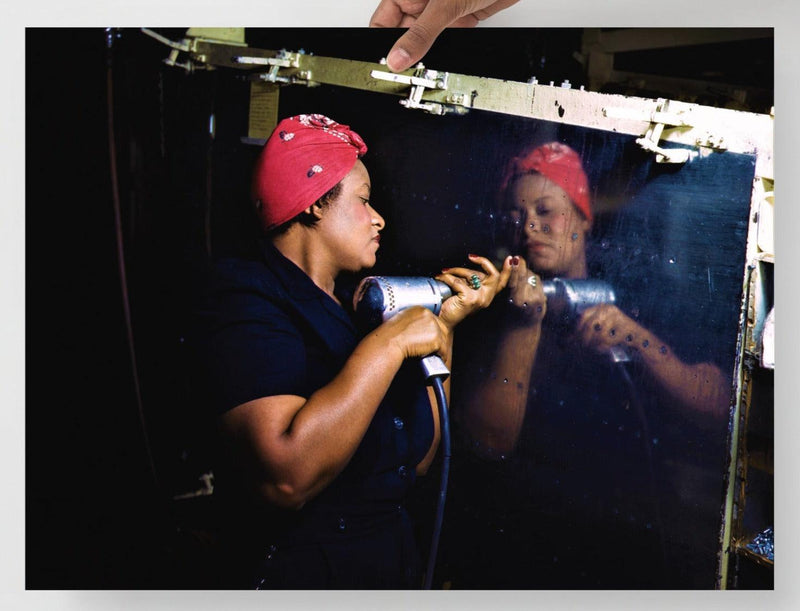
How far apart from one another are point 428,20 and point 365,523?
0.96 meters

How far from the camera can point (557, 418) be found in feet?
5.45

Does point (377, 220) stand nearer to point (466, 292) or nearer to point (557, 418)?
point (466, 292)

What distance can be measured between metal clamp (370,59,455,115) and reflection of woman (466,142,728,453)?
20 cm

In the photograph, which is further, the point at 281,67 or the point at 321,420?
the point at 281,67

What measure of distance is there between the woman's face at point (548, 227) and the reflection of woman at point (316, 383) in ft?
0.29

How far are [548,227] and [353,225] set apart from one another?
38cm

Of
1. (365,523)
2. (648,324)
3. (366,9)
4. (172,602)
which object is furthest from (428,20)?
(172,602)

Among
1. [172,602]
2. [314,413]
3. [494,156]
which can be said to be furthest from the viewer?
[172,602]

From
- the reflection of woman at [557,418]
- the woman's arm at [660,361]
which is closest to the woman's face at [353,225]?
the reflection of woman at [557,418]

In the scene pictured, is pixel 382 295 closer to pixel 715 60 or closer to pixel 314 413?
pixel 314 413

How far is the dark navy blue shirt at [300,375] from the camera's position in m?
1.58

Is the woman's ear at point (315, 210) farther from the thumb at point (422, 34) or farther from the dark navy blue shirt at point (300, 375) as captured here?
the thumb at point (422, 34)

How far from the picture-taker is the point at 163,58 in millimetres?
1708

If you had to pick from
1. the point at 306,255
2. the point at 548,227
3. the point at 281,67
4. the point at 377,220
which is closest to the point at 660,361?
the point at 548,227
